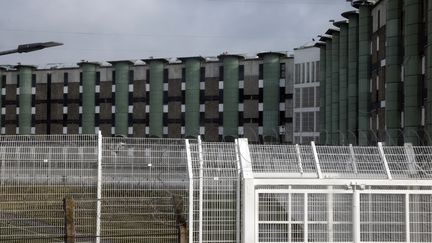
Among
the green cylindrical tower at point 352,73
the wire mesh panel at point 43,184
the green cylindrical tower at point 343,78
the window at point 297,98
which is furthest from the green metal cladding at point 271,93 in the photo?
the wire mesh panel at point 43,184

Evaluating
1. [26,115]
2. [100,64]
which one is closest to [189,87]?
[100,64]

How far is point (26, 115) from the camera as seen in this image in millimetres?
97375

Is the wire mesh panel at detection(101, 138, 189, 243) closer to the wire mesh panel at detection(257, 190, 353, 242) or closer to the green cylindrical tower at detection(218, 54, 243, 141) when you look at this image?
the wire mesh panel at detection(257, 190, 353, 242)

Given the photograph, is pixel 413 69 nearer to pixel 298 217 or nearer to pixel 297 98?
pixel 298 217

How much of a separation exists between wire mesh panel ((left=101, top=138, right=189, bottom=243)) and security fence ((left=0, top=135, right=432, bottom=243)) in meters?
0.02

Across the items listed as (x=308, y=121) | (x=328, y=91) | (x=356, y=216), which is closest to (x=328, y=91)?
(x=328, y=91)

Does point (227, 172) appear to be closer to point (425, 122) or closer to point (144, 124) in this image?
point (425, 122)

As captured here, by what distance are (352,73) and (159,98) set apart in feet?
114

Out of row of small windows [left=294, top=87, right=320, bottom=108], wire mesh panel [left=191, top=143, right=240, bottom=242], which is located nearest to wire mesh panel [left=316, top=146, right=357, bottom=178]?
wire mesh panel [left=191, top=143, right=240, bottom=242]

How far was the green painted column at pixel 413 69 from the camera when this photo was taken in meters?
44.8

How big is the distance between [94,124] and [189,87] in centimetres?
1662

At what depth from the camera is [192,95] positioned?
87438 mm

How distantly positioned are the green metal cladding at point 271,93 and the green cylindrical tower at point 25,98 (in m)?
37.9

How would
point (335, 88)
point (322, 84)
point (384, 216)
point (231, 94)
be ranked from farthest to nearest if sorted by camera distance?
point (231, 94), point (322, 84), point (335, 88), point (384, 216)
